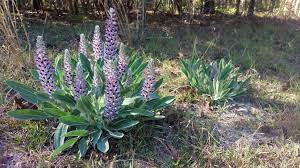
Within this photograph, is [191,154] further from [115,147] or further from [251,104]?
[251,104]

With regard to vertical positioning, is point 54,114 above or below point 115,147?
above

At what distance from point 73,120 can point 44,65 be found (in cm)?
42

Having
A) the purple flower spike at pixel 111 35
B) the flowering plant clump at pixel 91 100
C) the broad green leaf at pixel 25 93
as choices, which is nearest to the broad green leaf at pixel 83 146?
the flowering plant clump at pixel 91 100

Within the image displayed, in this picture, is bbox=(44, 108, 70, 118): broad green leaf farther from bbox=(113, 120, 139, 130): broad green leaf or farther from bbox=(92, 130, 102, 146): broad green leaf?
bbox=(113, 120, 139, 130): broad green leaf

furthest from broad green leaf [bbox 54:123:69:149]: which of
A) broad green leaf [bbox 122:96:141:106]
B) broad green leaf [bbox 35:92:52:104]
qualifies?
broad green leaf [bbox 122:96:141:106]

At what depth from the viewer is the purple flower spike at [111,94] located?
7.09 feet

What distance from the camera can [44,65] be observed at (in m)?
2.32

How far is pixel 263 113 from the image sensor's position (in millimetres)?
3381

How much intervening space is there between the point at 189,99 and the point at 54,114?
147 centimetres

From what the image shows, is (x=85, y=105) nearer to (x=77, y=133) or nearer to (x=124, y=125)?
(x=77, y=133)

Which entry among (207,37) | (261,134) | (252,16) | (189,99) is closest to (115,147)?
(189,99)

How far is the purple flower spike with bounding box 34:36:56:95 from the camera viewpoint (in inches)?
88.7

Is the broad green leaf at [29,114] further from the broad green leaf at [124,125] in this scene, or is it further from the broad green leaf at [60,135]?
the broad green leaf at [124,125]

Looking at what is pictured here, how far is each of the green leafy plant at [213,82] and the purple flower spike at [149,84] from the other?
3.16 feet
